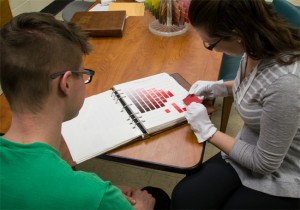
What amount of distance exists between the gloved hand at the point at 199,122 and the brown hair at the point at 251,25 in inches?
9.9

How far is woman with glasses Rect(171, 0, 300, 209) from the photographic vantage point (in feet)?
2.95

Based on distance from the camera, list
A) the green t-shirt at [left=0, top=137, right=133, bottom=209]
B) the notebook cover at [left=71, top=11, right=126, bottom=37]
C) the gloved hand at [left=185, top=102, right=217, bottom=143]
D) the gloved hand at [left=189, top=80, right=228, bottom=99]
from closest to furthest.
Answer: the green t-shirt at [left=0, top=137, right=133, bottom=209] → the gloved hand at [left=185, top=102, right=217, bottom=143] → the gloved hand at [left=189, top=80, right=228, bottom=99] → the notebook cover at [left=71, top=11, right=126, bottom=37]

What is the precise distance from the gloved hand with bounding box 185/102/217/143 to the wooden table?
0.08 ft

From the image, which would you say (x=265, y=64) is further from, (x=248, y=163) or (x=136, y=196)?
(x=136, y=196)

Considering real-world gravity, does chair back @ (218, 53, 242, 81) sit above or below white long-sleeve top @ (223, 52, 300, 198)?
below

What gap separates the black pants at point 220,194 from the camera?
3.44ft

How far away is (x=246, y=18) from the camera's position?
90cm

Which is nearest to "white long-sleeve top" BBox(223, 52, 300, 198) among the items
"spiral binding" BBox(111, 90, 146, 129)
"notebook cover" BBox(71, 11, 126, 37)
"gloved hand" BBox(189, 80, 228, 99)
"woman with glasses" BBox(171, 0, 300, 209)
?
"woman with glasses" BBox(171, 0, 300, 209)

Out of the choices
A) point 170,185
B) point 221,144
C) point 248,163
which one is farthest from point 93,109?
point 170,185

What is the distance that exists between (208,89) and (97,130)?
0.47 meters

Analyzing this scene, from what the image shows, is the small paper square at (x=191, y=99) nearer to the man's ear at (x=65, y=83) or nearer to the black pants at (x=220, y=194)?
the black pants at (x=220, y=194)

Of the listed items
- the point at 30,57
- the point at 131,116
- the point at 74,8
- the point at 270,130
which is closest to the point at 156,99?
the point at 131,116

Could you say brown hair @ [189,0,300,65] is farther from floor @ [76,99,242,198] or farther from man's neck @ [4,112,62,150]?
floor @ [76,99,242,198]

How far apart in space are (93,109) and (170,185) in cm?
87
